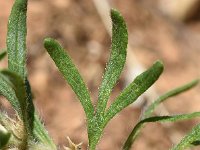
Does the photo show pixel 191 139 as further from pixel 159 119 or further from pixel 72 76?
pixel 72 76

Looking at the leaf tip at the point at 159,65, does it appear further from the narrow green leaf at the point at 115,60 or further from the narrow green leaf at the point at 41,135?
the narrow green leaf at the point at 41,135

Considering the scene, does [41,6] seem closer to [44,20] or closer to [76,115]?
[44,20]

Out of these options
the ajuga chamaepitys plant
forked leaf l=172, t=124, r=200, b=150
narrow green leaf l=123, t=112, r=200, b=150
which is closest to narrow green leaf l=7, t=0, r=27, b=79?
the ajuga chamaepitys plant

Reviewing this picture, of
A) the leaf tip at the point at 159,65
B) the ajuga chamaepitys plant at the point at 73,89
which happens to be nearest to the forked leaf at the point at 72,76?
the ajuga chamaepitys plant at the point at 73,89

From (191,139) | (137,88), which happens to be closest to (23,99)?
(137,88)

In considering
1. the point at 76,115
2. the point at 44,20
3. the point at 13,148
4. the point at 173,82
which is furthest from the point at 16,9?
the point at 173,82
